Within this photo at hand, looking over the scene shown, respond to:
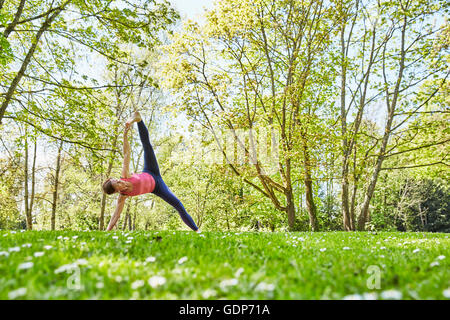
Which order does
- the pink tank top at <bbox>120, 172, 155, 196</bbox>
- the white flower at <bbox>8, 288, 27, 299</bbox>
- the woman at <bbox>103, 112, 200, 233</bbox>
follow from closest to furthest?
the white flower at <bbox>8, 288, 27, 299</bbox> → the woman at <bbox>103, 112, 200, 233</bbox> → the pink tank top at <bbox>120, 172, 155, 196</bbox>

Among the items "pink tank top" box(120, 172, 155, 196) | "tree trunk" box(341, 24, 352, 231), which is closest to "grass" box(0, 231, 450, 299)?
"pink tank top" box(120, 172, 155, 196)

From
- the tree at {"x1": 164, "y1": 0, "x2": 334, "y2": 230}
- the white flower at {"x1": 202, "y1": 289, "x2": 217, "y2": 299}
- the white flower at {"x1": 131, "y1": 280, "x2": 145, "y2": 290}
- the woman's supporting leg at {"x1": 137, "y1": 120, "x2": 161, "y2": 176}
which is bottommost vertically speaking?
the white flower at {"x1": 202, "y1": 289, "x2": 217, "y2": 299}

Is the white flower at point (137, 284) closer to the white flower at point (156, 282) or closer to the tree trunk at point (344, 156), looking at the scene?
the white flower at point (156, 282)

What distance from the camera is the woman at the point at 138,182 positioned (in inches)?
235

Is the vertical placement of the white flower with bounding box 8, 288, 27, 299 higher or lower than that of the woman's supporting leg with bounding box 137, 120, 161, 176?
lower

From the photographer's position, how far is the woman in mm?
5963

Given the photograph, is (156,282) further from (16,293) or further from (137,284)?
(16,293)

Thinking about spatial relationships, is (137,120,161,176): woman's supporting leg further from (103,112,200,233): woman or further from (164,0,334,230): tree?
(164,0,334,230): tree

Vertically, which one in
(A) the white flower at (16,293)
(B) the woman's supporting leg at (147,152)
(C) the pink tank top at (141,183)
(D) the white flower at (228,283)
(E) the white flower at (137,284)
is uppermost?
(B) the woman's supporting leg at (147,152)

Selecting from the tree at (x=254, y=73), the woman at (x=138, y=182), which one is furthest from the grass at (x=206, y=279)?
the tree at (x=254, y=73)

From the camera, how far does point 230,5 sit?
41.9 ft

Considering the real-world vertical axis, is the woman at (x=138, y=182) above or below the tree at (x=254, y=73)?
below
